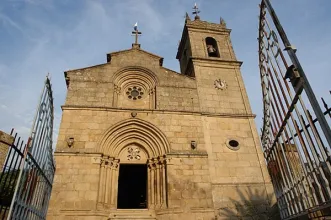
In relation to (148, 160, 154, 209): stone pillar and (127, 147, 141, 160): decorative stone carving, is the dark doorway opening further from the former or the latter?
(148, 160, 154, 209): stone pillar

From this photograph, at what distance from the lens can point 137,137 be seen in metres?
10.6

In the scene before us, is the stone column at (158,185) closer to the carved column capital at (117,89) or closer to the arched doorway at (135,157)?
the arched doorway at (135,157)

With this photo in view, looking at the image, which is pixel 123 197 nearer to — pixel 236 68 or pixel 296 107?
pixel 236 68

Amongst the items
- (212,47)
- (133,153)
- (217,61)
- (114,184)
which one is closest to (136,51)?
(217,61)

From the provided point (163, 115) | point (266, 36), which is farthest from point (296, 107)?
point (163, 115)

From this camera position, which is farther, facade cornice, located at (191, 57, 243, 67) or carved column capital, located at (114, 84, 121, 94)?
facade cornice, located at (191, 57, 243, 67)

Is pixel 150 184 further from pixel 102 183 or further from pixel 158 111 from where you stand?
pixel 158 111

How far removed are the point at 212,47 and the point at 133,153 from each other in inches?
335

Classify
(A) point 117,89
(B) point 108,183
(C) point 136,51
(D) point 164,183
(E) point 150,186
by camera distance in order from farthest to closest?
(C) point 136,51 → (A) point 117,89 → (E) point 150,186 → (D) point 164,183 → (B) point 108,183

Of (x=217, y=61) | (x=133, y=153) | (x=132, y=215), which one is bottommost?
(x=132, y=215)

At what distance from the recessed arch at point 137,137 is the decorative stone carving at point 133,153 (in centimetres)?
27

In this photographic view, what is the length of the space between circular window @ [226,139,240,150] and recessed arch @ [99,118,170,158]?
2.81m

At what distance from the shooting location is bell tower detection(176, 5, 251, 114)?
486 inches

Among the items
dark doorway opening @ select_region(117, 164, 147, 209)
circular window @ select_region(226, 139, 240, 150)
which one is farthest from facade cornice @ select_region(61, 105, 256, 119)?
dark doorway opening @ select_region(117, 164, 147, 209)
